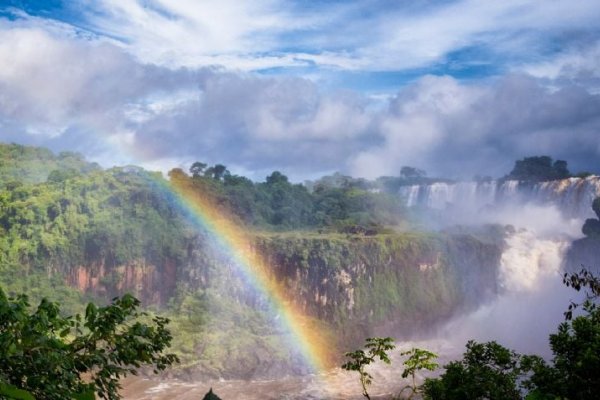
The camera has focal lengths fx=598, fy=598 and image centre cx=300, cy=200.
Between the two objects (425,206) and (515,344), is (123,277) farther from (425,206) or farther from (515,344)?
(425,206)

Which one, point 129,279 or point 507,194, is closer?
point 129,279

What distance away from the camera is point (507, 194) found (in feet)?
211

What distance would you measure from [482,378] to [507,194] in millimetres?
57665

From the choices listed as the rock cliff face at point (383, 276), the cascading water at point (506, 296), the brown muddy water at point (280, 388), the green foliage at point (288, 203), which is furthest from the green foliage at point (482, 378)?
the green foliage at point (288, 203)

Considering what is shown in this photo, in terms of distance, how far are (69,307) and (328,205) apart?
97.1 ft

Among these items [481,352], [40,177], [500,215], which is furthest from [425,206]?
[481,352]

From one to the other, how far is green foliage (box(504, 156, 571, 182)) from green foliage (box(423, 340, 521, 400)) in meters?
68.1

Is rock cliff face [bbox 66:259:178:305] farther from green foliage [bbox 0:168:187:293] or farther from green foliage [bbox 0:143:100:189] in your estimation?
green foliage [bbox 0:143:100:189]

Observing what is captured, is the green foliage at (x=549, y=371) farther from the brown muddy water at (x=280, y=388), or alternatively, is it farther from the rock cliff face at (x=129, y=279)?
the rock cliff face at (x=129, y=279)

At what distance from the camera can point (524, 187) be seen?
62.5 metres

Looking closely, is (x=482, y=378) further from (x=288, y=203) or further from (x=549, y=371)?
(x=288, y=203)

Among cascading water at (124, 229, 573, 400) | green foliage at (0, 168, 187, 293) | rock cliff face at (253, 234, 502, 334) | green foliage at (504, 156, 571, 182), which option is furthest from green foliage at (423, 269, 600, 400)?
green foliage at (504, 156, 571, 182)

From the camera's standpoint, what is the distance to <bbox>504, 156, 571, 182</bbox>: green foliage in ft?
244

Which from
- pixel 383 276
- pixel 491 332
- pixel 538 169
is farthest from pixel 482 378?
pixel 538 169
